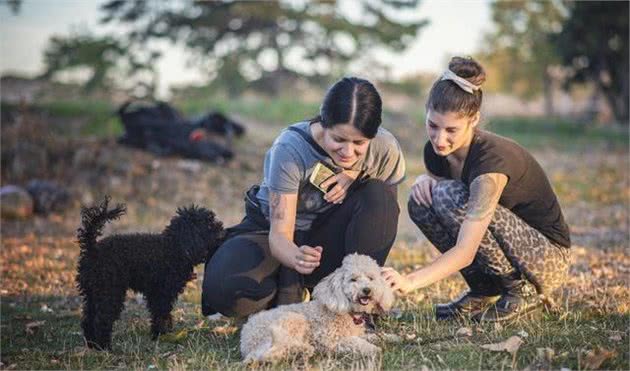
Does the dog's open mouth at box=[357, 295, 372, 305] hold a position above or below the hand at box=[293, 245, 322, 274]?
below

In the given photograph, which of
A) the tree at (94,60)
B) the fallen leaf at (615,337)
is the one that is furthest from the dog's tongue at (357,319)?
the tree at (94,60)

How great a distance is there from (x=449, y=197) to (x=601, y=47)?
23.9 m

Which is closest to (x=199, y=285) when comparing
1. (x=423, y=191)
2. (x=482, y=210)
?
(x=423, y=191)

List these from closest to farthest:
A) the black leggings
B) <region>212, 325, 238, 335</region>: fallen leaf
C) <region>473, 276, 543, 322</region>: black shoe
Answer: the black leggings
<region>473, 276, 543, 322</region>: black shoe
<region>212, 325, 238, 335</region>: fallen leaf

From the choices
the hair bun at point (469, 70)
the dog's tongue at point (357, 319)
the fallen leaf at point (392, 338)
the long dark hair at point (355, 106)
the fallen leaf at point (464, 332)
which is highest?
the hair bun at point (469, 70)

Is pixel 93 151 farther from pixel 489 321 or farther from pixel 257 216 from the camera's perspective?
pixel 489 321

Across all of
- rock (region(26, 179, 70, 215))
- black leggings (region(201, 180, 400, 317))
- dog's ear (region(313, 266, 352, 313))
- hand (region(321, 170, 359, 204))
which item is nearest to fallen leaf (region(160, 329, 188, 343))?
black leggings (region(201, 180, 400, 317))

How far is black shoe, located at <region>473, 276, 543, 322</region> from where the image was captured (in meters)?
4.79

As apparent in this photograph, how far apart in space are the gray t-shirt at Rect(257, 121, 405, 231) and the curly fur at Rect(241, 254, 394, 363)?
707mm

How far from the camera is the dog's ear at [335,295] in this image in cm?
407

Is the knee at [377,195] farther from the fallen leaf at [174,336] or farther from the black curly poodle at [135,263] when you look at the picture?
the fallen leaf at [174,336]

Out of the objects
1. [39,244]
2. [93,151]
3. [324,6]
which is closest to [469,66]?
[39,244]

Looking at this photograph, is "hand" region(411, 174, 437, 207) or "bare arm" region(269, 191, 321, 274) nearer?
"bare arm" region(269, 191, 321, 274)

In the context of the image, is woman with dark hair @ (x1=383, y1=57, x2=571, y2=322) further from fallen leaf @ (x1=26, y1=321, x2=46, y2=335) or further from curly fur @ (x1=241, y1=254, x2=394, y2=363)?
fallen leaf @ (x1=26, y1=321, x2=46, y2=335)
